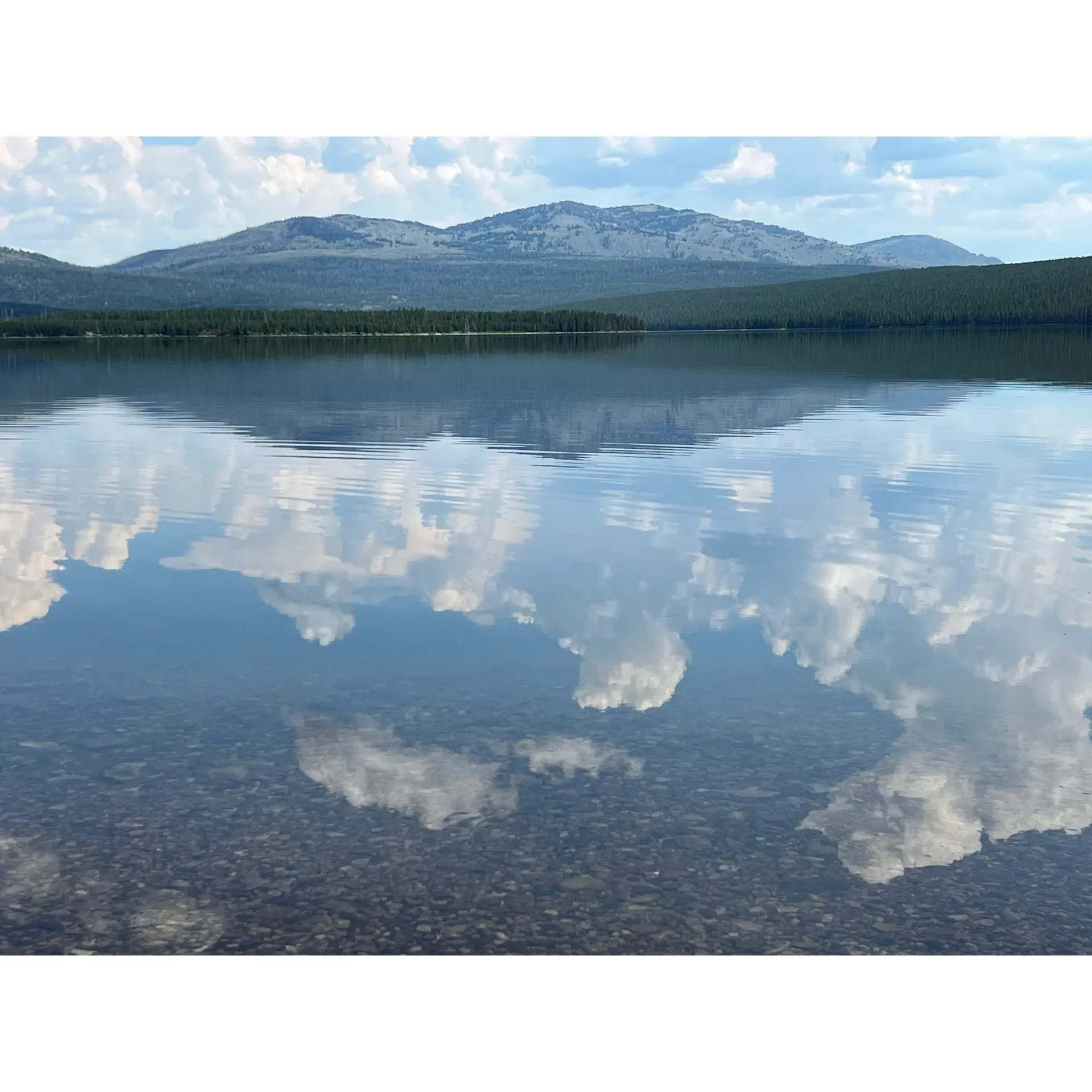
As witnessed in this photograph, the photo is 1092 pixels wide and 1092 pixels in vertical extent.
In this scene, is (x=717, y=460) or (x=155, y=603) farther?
(x=717, y=460)

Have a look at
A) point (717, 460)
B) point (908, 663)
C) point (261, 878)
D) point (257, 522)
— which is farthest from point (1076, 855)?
point (717, 460)

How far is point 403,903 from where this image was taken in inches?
385

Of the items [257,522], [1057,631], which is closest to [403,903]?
[1057,631]

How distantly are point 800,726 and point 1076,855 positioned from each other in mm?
3611

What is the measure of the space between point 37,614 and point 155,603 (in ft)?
5.93

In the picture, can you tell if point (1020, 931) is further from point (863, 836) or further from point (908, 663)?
point (908, 663)

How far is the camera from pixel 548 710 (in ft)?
47.0

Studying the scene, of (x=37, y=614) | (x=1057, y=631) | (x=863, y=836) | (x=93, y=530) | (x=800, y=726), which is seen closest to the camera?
(x=863, y=836)

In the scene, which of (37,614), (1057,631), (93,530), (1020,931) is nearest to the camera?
(1020,931)

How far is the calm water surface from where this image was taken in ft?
32.2

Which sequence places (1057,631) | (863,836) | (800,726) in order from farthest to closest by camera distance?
(1057,631), (800,726), (863,836)

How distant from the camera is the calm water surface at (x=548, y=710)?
32.2 ft

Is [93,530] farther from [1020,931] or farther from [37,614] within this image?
[1020,931]

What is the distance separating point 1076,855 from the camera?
34.8 feet
